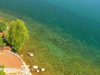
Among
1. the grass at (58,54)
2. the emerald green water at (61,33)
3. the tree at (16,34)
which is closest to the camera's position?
the tree at (16,34)

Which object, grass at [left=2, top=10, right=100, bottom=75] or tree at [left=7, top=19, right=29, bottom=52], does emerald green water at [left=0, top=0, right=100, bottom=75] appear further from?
tree at [left=7, top=19, right=29, bottom=52]

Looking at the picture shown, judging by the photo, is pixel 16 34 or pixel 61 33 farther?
pixel 61 33

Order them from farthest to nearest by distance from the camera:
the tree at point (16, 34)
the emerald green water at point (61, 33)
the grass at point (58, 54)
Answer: the emerald green water at point (61, 33) → the grass at point (58, 54) → the tree at point (16, 34)

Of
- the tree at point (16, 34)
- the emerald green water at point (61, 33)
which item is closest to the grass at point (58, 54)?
the emerald green water at point (61, 33)

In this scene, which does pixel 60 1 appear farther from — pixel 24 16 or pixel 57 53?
pixel 57 53

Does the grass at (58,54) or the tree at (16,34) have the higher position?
the tree at (16,34)

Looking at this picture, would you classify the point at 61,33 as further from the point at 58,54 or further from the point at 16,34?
the point at 16,34

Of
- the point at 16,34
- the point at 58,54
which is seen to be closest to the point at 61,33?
the point at 58,54

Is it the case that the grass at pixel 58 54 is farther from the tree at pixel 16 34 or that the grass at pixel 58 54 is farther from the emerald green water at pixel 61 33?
the tree at pixel 16 34

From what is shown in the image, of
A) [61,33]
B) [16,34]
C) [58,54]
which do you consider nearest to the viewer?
[16,34]
